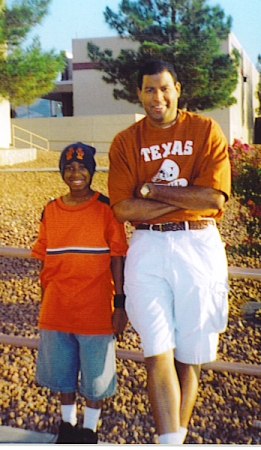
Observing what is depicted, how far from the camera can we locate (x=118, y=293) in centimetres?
196

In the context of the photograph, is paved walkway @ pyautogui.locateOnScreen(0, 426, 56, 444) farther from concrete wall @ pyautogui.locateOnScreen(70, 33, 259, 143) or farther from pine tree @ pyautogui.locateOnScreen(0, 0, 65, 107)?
pine tree @ pyautogui.locateOnScreen(0, 0, 65, 107)

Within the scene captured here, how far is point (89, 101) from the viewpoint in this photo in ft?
11.9

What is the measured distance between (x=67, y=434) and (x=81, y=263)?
2.35 feet

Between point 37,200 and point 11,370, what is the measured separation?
158 cm

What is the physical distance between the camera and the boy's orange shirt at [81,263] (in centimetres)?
198

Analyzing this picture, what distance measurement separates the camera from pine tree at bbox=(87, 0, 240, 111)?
2.51m

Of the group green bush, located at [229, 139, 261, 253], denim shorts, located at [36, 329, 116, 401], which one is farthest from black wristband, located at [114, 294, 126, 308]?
green bush, located at [229, 139, 261, 253]

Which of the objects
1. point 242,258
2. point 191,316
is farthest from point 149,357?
point 242,258

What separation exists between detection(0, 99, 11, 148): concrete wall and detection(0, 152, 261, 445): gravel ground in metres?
0.35

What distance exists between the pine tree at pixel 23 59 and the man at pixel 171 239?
3.83 ft

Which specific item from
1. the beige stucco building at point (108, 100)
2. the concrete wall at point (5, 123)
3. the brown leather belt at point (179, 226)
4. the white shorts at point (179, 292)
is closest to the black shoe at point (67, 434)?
the white shorts at point (179, 292)

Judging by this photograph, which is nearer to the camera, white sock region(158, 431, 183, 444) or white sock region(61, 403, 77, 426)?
white sock region(158, 431, 183, 444)

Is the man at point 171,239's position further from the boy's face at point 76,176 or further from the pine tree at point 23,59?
the pine tree at point 23,59

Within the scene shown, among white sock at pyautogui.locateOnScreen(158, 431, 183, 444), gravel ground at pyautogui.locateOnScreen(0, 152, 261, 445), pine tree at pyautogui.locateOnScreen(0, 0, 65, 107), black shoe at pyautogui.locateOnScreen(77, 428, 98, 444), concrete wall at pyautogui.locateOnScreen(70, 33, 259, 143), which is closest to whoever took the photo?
white sock at pyautogui.locateOnScreen(158, 431, 183, 444)
